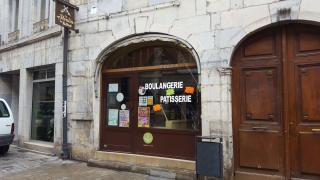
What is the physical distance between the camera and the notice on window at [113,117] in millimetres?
8820

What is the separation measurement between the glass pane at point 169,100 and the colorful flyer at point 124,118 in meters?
0.37

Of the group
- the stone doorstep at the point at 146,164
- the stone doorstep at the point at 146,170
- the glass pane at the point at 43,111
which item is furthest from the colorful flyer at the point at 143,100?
the glass pane at the point at 43,111

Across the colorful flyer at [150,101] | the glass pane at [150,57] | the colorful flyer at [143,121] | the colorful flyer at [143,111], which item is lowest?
the colorful flyer at [143,121]

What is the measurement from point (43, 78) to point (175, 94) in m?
5.34

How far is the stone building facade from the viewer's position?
22.3 feet

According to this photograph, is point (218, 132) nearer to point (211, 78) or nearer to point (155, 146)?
point (211, 78)

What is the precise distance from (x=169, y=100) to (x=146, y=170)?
1610 mm

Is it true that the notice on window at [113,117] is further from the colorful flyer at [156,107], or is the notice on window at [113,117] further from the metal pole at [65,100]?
the metal pole at [65,100]

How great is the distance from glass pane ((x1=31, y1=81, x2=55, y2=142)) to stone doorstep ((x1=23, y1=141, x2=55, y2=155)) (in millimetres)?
233

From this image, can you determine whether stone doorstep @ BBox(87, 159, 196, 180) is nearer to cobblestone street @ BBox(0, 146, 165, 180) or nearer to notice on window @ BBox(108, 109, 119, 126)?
cobblestone street @ BBox(0, 146, 165, 180)

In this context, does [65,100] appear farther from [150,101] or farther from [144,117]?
[150,101]

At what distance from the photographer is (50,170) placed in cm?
815

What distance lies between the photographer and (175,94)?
7852mm

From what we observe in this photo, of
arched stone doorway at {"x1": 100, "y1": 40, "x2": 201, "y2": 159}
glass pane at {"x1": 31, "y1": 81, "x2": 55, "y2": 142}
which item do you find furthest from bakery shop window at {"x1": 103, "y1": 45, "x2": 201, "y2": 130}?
glass pane at {"x1": 31, "y1": 81, "x2": 55, "y2": 142}
